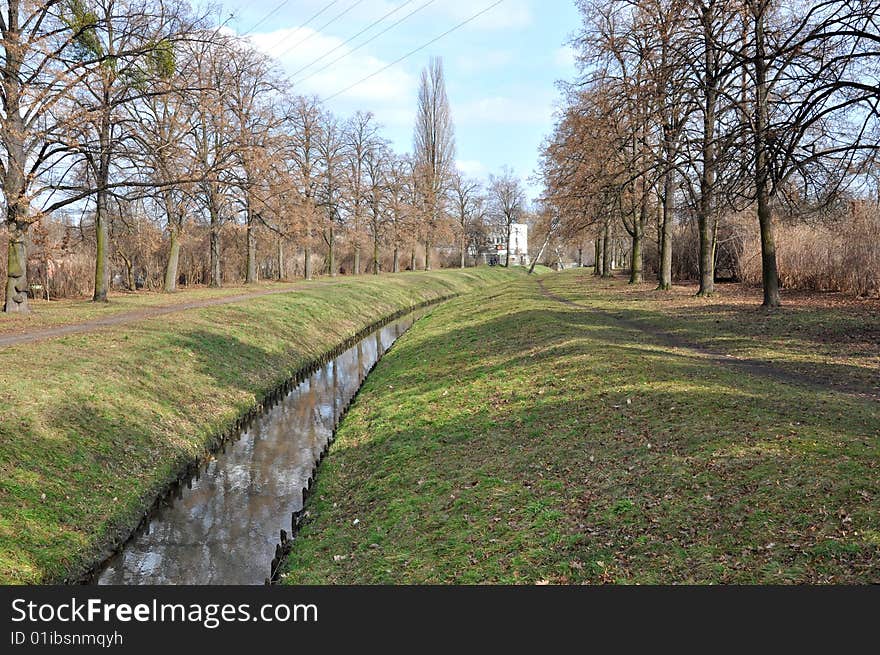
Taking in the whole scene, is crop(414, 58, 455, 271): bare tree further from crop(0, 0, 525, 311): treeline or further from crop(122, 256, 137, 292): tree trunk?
crop(122, 256, 137, 292): tree trunk

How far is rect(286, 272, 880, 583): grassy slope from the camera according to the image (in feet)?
17.2

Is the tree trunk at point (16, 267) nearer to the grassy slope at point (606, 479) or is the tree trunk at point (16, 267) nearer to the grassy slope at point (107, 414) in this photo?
the grassy slope at point (107, 414)

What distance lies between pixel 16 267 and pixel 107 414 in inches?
388

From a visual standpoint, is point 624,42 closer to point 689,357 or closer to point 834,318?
point 834,318

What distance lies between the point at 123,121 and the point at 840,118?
19699mm

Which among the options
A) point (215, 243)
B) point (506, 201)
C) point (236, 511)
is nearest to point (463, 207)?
point (506, 201)

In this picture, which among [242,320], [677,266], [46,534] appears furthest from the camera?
[677,266]

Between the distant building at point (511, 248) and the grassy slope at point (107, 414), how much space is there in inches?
2699

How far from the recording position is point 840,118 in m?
13.9

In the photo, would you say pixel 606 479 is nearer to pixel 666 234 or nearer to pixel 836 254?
pixel 836 254

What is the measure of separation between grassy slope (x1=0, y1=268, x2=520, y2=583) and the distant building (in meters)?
68.5

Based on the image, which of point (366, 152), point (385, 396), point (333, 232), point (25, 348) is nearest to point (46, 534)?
point (25, 348)

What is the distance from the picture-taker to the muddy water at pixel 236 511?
731 cm

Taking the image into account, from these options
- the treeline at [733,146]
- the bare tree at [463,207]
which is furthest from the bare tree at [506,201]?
the treeline at [733,146]
